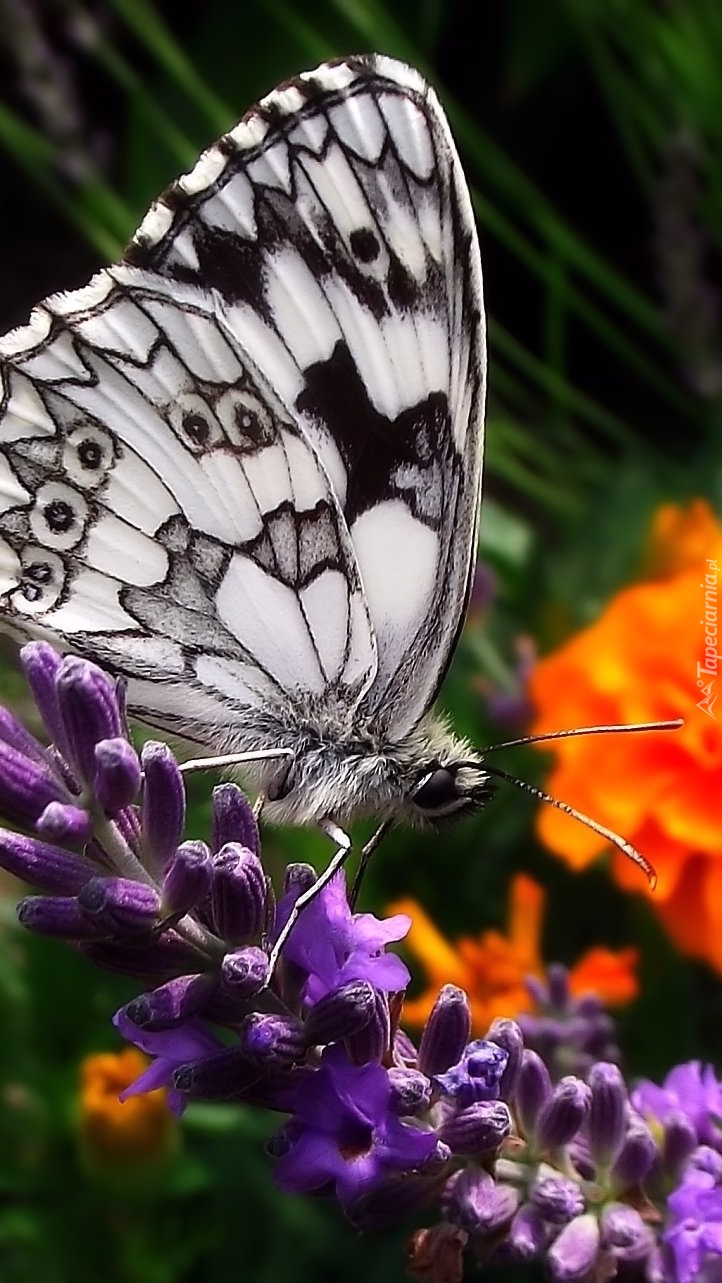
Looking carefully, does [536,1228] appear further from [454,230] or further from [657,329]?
[657,329]

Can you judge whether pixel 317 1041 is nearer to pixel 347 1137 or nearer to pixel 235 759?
pixel 347 1137

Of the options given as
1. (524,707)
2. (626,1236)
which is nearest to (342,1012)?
(626,1236)

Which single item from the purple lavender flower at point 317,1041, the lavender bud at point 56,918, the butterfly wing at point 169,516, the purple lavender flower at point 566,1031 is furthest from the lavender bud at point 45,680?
the purple lavender flower at point 566,1031

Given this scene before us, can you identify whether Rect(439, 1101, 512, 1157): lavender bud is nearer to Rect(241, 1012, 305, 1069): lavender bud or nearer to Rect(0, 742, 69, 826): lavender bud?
Rect(241, 1012, 305, 1069): lavender bud

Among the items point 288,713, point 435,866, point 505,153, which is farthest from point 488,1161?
point 505,153

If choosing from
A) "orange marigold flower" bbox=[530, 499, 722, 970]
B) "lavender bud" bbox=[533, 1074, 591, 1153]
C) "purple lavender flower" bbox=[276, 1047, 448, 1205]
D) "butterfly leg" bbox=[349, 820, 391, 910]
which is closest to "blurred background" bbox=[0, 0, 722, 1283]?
"orange marigold flower" bbox=[530, 499, 722, 970]

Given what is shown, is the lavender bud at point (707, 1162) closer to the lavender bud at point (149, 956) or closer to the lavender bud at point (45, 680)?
the lavender bud at point (149, 956)
